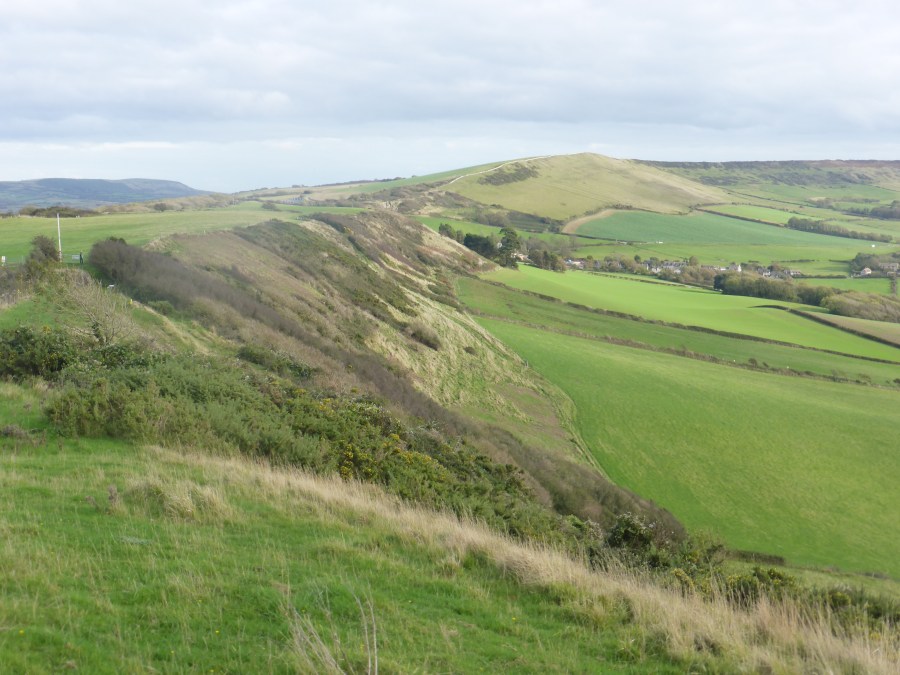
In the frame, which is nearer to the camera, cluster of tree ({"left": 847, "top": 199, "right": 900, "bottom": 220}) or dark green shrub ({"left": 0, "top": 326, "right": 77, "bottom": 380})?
dark green shrub ({"left": 0, "top": 326, "right": 77, "bottom": 380})

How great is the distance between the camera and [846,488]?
28422 mm

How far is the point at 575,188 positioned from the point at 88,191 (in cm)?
12128

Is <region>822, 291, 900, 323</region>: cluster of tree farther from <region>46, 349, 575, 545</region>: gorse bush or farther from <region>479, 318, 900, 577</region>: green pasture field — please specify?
<region>46, 349, 575, 545</region>: gorse bush

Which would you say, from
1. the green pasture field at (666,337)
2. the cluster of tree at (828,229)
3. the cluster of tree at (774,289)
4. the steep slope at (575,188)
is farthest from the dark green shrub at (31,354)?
the cluster of tree at (828,229)

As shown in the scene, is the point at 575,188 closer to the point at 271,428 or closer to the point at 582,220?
the point at 582,220

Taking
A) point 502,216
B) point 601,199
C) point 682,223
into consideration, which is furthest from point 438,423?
point 601,199

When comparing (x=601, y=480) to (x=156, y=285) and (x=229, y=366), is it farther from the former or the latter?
(x=156, y=285)

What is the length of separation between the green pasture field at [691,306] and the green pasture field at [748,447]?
46.1 feet

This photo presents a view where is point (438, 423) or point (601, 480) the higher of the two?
point (438, 423)

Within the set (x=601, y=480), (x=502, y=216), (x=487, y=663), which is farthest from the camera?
(x=502, y=216)

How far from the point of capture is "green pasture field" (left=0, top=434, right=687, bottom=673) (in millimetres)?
4984

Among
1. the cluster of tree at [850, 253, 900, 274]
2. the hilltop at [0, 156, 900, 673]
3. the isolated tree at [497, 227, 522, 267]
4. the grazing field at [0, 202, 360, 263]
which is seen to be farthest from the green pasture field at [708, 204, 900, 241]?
the grazing field at [0, 202, 360, 263]

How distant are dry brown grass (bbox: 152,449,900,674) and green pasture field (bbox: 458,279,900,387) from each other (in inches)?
1593

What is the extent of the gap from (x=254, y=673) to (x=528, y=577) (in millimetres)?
3458
